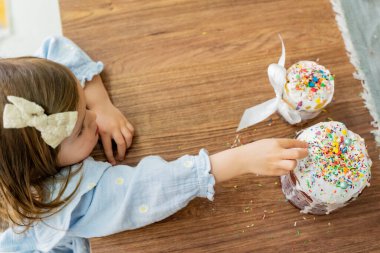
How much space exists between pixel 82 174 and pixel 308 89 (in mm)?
454

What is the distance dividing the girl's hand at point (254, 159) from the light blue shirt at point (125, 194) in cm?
2

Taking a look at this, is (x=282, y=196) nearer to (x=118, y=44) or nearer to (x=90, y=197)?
(x=90, y=197)

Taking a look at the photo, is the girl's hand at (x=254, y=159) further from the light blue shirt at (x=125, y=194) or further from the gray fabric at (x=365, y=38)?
the gray fabric at (x=365, y=38)

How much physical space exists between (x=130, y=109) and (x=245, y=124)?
0.79ft

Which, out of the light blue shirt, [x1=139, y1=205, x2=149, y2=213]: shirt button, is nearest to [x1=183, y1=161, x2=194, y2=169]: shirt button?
the light blue shirt

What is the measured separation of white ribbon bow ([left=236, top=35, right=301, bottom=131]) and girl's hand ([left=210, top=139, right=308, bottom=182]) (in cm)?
6

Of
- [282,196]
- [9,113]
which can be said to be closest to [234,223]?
[282,196]

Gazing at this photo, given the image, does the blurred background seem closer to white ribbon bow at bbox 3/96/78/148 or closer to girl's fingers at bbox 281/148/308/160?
white ribbon bow at bbox 3/96/78/148

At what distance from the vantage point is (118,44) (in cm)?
89

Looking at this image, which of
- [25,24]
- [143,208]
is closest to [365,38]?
[143,208]

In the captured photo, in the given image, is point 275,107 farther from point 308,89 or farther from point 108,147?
point 108,147

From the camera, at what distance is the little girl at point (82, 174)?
0.67m

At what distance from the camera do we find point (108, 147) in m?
0.82

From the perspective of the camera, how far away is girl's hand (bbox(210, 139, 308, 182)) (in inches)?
28.6
